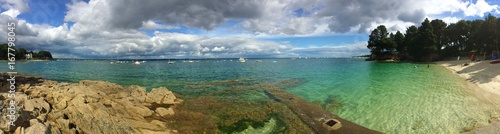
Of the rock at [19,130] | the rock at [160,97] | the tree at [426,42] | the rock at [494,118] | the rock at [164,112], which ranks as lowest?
the rock at [494,118]

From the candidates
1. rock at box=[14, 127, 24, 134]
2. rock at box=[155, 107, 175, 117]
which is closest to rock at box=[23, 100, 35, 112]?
rock at box=[14, 127, 24, 134]

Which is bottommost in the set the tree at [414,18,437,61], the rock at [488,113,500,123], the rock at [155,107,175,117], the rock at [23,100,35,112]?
the rock at [488,113,500,123]

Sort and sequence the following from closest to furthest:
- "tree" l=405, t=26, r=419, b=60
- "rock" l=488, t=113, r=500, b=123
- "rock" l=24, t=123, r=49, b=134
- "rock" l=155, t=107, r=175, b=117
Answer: "rock" l=24, t=123, r=49, b=134 < "rock" l=488, t=113, r=500, b=123 < "rock" l=155, t=107, r=175, b=117 < "tree" l=405, t=26, r=419, b=60

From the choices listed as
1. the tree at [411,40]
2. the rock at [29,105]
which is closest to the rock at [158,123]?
the rock at [29,105]

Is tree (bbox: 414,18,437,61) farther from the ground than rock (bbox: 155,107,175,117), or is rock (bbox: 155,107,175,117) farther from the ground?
tree (bbox: 414,18,437,61)

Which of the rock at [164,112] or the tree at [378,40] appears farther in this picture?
the tree at [378,40]

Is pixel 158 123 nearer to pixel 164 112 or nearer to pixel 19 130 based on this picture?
pixel 164 112

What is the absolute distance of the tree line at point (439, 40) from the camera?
252 ft

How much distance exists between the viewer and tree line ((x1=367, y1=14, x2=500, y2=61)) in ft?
252

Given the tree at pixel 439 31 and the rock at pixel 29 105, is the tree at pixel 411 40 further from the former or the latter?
the rock at pixel 29 105

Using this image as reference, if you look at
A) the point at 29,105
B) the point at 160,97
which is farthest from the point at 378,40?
the point at 29,105

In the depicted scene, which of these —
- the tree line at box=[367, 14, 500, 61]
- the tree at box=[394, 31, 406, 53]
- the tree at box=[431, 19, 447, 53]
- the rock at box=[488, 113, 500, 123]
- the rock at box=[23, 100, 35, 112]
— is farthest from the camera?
the tree at box=[394, 31, 406, 53]

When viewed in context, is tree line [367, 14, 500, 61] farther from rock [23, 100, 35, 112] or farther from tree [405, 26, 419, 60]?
rock [23, 100, 35, 112]

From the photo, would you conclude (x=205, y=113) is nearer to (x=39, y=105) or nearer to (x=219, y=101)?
(x=219, y=101)
